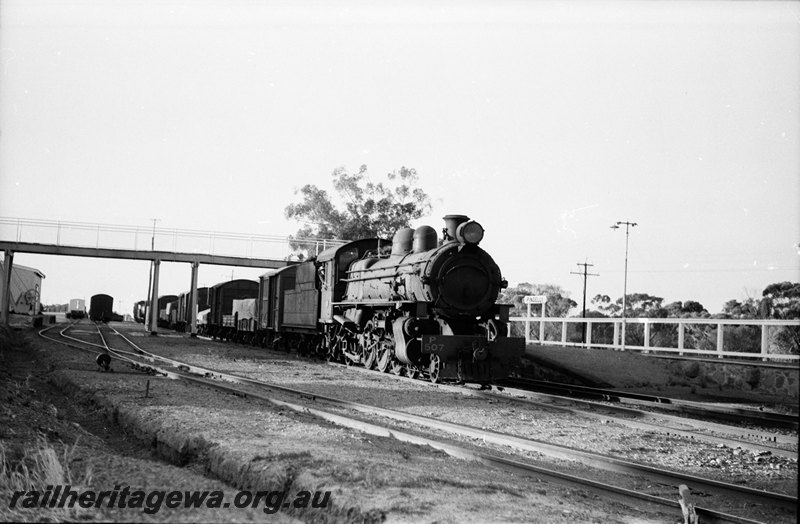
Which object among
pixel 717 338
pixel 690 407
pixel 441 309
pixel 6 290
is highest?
pixel 6 290

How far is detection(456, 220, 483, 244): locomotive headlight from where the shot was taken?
15.4 metres

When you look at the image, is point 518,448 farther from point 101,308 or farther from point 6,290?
point 101,308

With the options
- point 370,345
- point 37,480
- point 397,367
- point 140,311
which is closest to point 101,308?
point 140,311

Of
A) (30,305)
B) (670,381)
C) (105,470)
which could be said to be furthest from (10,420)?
(30,305)

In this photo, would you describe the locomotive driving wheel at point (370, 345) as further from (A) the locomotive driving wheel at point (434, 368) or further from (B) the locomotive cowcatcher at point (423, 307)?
(A) the locomotive driving wheel at point (434, 368)

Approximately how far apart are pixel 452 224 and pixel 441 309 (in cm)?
207

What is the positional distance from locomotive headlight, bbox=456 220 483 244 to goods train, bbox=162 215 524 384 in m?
0.02

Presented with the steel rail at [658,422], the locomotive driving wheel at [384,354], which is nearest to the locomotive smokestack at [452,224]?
the locomotive driving wheel at [384,354]

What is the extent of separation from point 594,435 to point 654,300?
6172 cm

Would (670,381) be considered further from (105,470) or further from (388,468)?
(105,470)

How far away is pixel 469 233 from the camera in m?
15.4

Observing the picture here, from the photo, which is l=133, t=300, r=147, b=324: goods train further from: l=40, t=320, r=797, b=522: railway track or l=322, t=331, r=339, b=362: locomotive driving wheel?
l=40, t=320, r=797, b=522: railway track

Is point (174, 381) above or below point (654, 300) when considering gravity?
below

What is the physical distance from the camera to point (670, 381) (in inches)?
821
